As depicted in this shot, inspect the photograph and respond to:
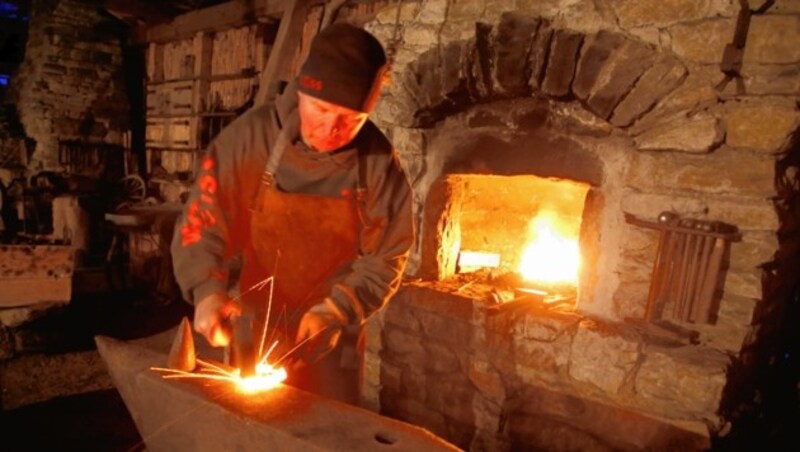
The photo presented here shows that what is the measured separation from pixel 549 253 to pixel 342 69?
8.97 ft

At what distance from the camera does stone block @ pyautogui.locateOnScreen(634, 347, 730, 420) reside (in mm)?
2506

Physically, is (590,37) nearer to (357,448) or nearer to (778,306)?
(778,306)

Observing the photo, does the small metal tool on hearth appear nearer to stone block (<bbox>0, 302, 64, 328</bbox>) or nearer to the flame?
the flame

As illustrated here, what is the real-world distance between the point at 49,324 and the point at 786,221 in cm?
605

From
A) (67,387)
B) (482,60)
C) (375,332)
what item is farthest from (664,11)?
(67,387)

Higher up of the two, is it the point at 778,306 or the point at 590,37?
the point at 590,37

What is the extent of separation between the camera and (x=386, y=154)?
7.95 feet

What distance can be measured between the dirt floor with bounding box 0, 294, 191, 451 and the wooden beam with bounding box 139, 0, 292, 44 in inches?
165

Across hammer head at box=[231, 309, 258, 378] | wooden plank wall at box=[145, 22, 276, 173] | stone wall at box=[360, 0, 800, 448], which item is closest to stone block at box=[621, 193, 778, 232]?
stone wall at box=[360, 0, 800, 448]

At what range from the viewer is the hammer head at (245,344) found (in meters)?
1.77

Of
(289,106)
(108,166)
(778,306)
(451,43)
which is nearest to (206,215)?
(289,106)

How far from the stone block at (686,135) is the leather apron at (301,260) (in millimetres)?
1613

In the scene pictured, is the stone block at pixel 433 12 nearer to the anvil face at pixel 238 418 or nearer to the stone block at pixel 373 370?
the stone block at pixel 373 370

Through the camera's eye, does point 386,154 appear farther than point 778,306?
No
